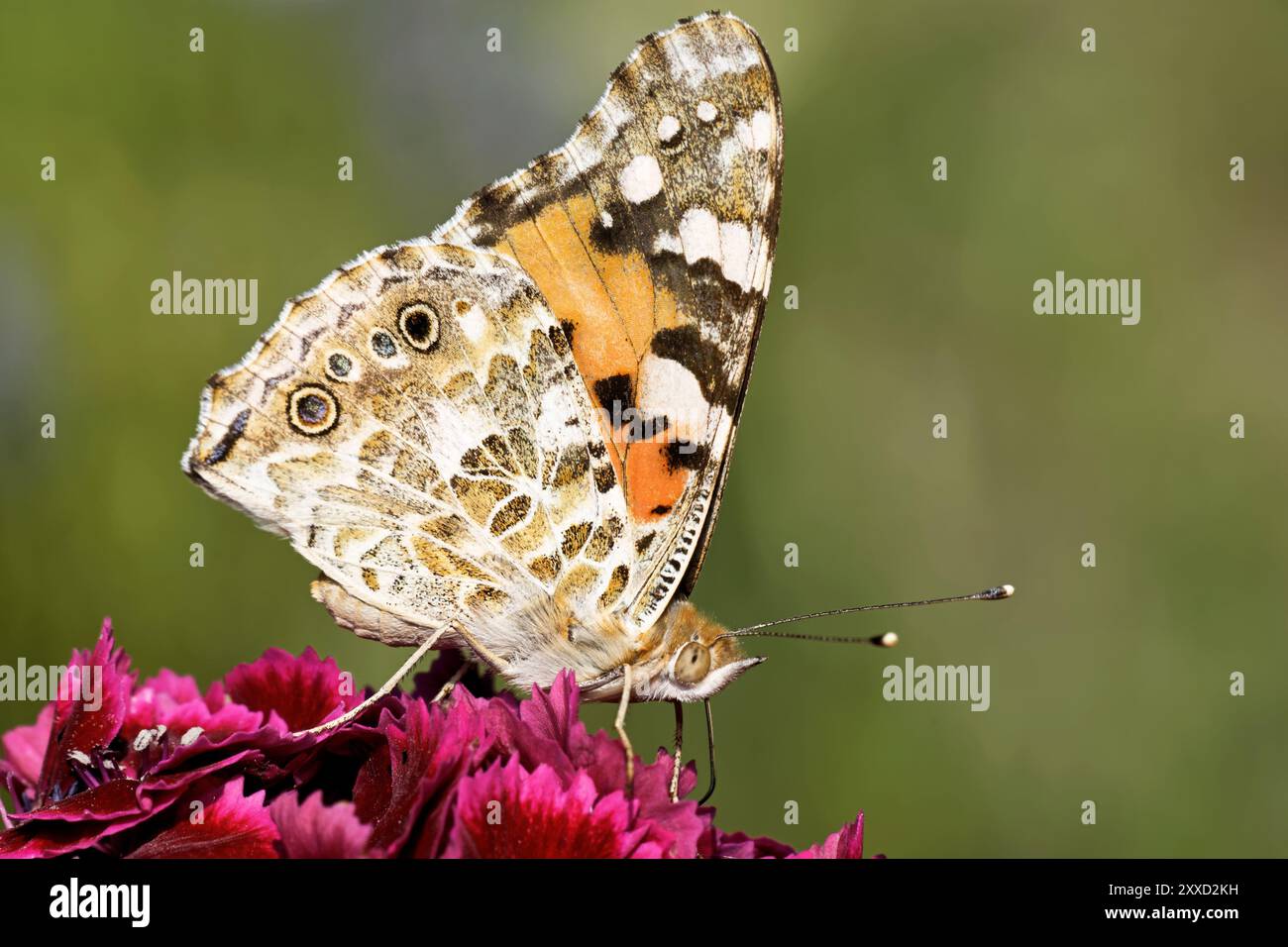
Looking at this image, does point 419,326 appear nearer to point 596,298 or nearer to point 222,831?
point 596,298

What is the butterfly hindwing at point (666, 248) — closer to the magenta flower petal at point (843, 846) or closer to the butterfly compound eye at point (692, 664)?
the butterfly compound eye at point (692, 664)

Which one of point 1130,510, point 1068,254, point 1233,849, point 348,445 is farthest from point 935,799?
point 348,445

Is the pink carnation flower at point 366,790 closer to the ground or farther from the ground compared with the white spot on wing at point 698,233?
closer to the ground

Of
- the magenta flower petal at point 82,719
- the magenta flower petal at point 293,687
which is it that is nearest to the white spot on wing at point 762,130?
the magenta flower petal at point 293,687

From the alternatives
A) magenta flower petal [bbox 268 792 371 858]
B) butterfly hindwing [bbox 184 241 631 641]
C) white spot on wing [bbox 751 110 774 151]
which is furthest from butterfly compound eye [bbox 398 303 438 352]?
magenta flower petal [bbox 268 792 371 858]

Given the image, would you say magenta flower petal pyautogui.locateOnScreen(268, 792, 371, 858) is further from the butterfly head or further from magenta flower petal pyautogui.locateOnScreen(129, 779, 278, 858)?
the butterfly head
